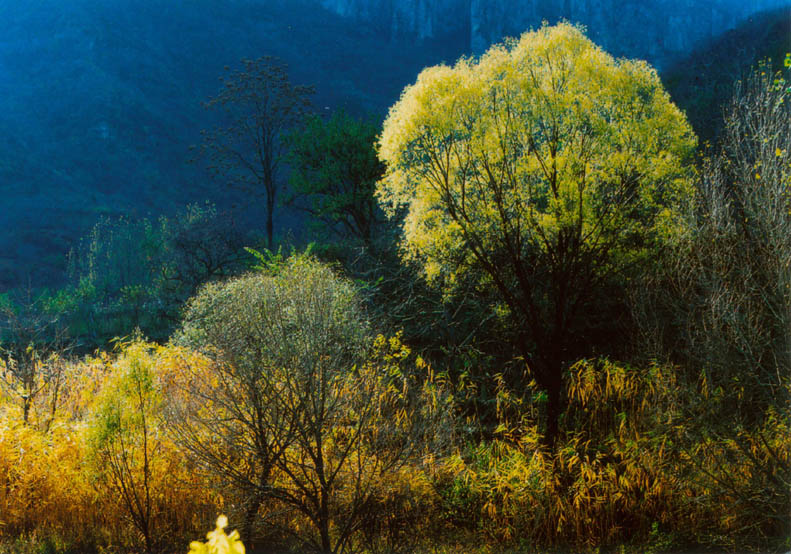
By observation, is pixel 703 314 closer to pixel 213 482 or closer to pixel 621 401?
pixel 621 401

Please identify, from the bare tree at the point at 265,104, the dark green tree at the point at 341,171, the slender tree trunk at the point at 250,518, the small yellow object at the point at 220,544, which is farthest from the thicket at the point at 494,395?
the bare tree at the point at 265,104

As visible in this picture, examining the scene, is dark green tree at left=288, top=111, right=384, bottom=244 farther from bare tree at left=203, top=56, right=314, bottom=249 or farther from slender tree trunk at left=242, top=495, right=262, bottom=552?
slender tree trunk at left=242, top=495, right=262, bottom=552

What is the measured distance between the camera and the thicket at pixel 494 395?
629cm

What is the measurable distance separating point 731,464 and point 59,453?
8206 millimetres

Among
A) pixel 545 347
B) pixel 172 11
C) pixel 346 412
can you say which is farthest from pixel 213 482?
pixel 172 11

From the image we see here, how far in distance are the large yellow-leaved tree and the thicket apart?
0.04 m

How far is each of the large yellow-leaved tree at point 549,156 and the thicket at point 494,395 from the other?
0.04m

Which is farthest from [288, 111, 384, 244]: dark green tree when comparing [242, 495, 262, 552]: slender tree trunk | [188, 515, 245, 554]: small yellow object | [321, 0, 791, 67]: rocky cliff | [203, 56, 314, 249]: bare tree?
[188, 515, 245, 554]: small yellow object

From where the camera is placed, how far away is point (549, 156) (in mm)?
8531

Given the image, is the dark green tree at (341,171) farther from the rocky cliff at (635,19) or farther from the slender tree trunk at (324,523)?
the slender tree trunk at (324,523)

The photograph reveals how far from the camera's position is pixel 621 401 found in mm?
9180

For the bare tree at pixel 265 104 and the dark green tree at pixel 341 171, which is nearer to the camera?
the dark green tree at pixel 341 171

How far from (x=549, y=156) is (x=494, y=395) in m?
4.25

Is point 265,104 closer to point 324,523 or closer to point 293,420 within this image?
point 293,420
